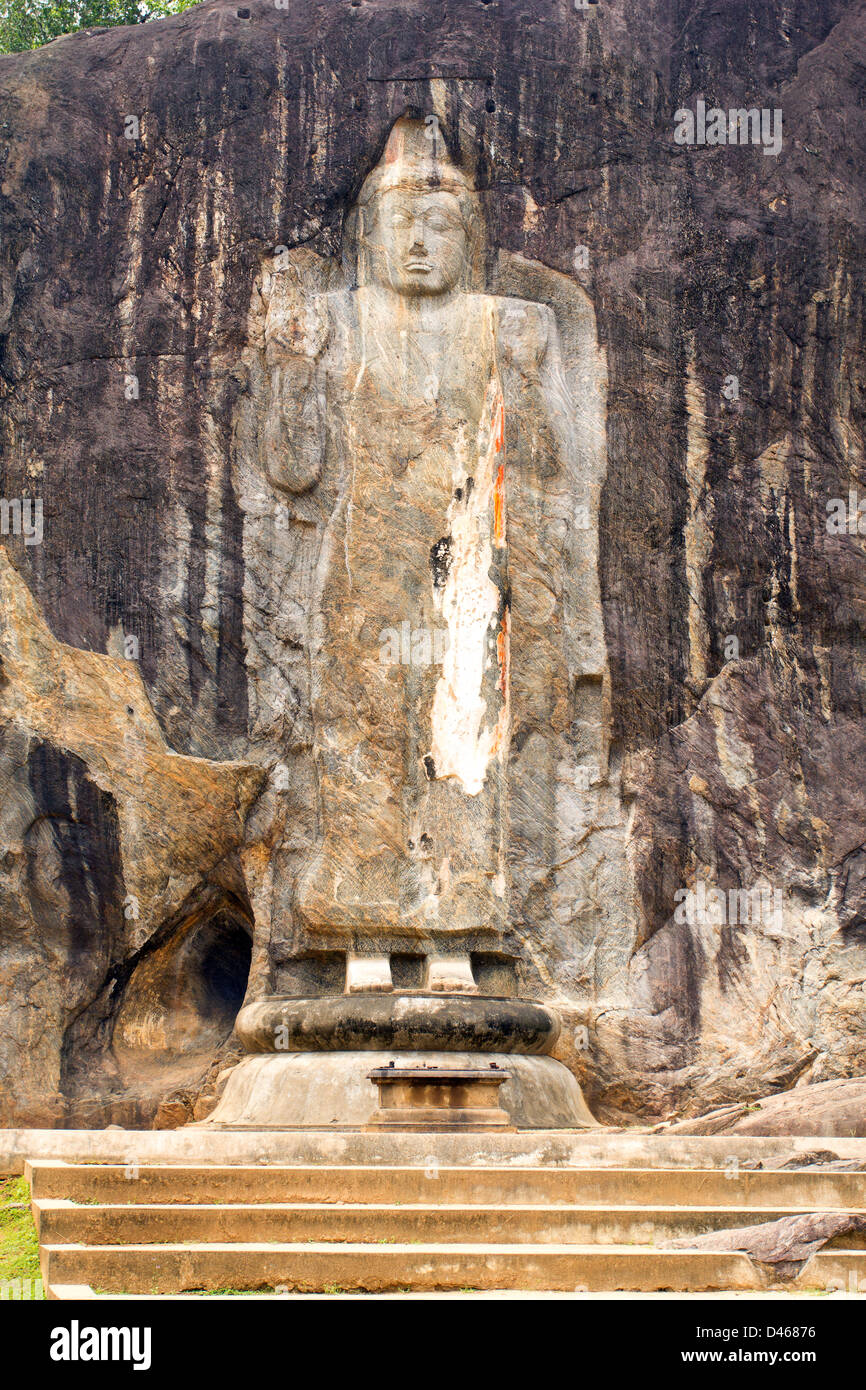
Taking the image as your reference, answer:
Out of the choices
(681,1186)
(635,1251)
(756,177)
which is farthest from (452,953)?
(756,177)

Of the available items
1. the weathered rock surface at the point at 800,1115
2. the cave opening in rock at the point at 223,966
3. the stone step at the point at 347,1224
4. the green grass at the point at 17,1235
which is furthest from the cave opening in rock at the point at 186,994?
the stone step at the point at 347,1224

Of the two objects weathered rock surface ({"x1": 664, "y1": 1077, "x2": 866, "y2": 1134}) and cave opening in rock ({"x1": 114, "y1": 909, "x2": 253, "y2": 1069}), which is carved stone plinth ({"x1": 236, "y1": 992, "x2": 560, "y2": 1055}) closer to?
cave opening in rock ({"x1": 114, "y1": 909, "x2": 253, "y2": 1069})

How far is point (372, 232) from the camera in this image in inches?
489

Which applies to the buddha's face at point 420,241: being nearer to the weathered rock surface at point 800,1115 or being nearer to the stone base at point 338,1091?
the stone base at point 338,1091

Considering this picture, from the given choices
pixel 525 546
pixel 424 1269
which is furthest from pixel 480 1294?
pixel 525 546

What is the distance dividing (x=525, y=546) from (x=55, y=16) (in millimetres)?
10026

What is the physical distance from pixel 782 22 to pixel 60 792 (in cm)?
760

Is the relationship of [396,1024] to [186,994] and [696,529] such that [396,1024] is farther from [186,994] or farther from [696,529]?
[696,529]

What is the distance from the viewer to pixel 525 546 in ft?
39.6

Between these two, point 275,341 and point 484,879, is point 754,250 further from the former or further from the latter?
point 484,879

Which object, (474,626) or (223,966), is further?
(223,966)

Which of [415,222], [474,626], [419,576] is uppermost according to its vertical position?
[415,222]

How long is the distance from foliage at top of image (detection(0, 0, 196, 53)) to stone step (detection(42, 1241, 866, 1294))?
14962 millimetres

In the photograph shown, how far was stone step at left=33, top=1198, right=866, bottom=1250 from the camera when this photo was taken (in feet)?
23.0
